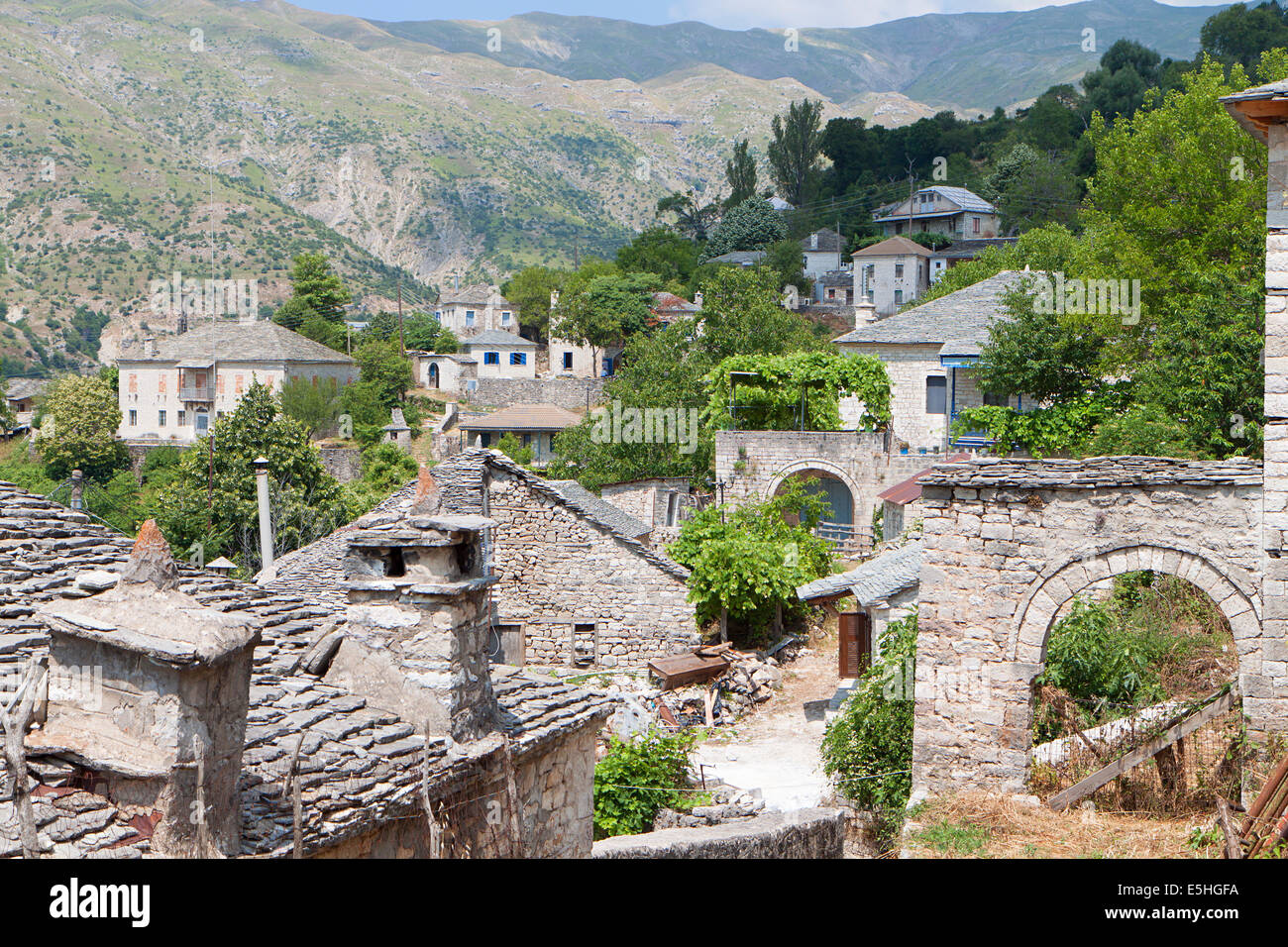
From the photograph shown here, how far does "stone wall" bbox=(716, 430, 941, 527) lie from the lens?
31078mm

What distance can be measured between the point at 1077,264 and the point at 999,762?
2073cm

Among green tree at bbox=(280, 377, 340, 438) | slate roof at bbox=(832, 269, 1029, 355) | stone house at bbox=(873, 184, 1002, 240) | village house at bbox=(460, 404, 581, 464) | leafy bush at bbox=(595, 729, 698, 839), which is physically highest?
stone house at bbox=(873, 184, 1002, 240)

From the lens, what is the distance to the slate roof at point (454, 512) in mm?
16469

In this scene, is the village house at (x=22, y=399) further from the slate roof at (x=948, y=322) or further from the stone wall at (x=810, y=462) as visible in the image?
the slate roof at (x=948, y=322)

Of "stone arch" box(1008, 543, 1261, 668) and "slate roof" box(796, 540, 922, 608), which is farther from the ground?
"stone arch" box(1008, 543, 1261, 668)

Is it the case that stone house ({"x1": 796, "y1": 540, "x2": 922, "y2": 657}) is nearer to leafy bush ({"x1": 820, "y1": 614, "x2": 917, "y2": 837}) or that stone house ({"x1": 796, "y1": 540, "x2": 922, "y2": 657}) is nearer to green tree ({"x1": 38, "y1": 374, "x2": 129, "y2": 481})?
leafy bush ({"x1": 820, "y1": 614, "x2": 917, "y2": 837})

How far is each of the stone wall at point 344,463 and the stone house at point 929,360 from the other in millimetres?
23286

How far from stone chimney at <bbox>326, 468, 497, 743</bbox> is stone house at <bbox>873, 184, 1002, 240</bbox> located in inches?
2820

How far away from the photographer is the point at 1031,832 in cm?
1066

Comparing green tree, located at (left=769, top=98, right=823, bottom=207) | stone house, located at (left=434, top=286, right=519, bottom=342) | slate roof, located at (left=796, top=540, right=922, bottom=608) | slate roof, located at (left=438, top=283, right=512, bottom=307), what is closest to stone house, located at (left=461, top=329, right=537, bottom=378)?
stone house, located at (left=434, top=286, right=519, bottom=342)

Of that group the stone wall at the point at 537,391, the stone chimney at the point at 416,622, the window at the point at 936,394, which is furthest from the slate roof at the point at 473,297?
the stone chimney at the point at 416,622

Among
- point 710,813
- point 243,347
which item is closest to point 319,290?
point 243,347

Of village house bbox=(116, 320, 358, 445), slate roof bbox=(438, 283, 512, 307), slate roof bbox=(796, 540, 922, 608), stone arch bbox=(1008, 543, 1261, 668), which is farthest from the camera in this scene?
slate roof bbox=(438, 283, 512, 307)
